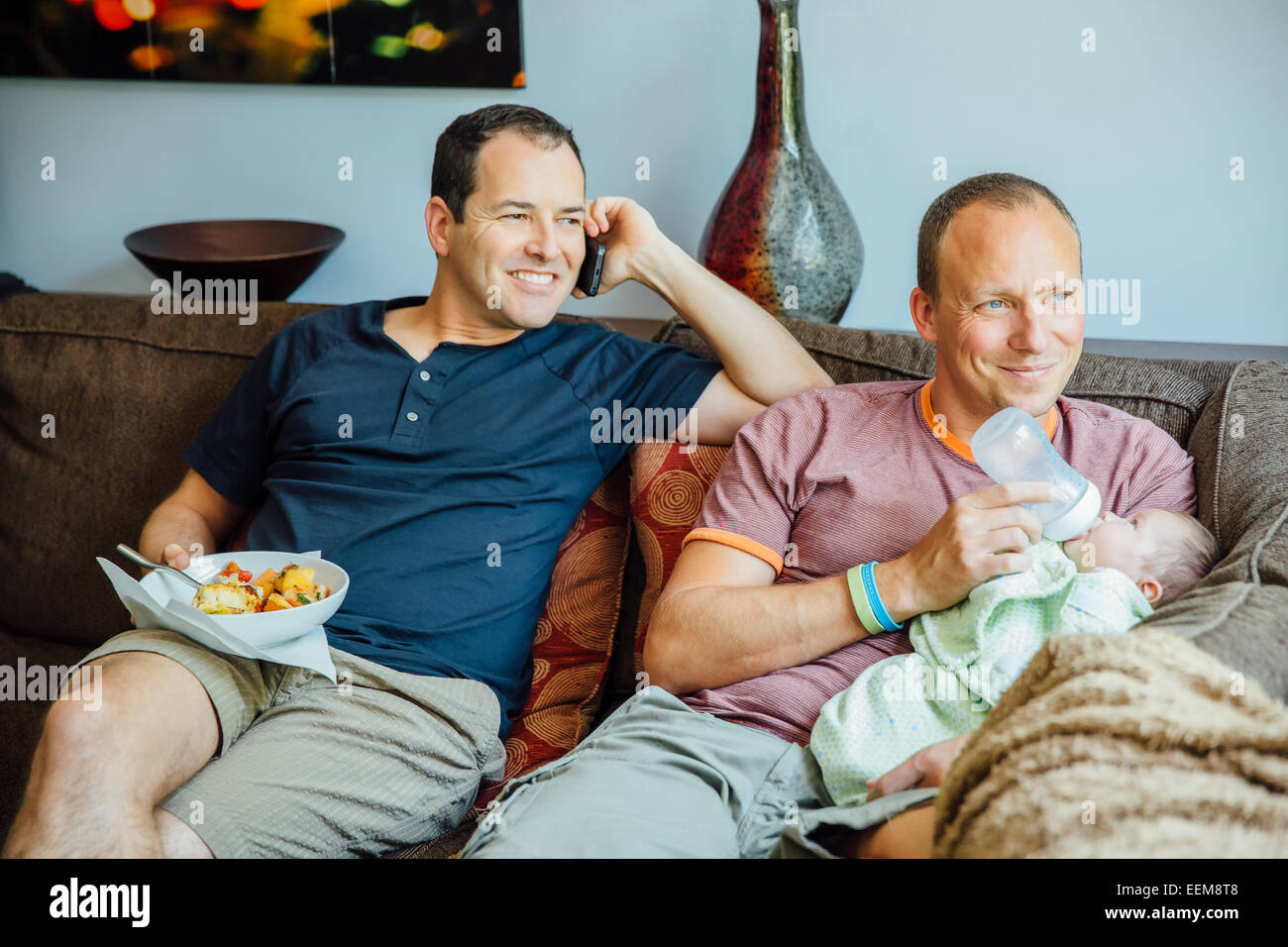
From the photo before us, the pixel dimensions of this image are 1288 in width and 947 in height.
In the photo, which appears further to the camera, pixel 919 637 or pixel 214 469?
pixel 214 469

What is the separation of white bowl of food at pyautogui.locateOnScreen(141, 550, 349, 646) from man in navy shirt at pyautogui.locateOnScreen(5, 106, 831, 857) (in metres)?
0.08

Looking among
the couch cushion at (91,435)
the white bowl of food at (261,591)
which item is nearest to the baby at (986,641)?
the white bowl of food at (261,591)

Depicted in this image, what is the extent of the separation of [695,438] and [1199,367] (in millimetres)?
734

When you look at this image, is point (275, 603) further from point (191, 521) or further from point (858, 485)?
point (858, 485)

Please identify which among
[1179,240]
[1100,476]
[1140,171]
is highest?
[1140,171]

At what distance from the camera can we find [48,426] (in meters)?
1.98

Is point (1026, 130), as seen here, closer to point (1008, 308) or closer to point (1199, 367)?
point (1199, 367)

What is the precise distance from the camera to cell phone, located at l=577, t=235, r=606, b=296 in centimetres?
178

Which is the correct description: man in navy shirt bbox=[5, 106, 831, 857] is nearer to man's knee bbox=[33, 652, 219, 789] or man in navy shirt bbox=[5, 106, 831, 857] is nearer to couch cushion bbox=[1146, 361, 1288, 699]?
man's knee bbox=[33, 652, 219, 789]

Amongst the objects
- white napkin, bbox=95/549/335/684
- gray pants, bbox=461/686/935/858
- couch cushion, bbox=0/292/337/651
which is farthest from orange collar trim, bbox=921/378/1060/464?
couch cushion, bbox=0/292/337/651

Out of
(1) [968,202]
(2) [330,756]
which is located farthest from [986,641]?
(2) [330,756]

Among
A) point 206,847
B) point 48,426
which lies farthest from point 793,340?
point 48,426

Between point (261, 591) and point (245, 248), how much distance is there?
151 cm

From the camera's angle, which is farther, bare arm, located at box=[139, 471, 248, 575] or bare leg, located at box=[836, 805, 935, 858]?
bare arm, located at box=[139, 471, 248, 575]
